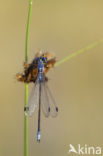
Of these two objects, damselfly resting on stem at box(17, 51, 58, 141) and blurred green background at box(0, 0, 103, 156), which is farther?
blurred green background at box(0, 0, 103, 156)

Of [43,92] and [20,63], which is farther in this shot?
[20,63]

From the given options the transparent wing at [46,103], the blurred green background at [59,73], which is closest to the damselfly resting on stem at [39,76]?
the transparent wing at [46,103]

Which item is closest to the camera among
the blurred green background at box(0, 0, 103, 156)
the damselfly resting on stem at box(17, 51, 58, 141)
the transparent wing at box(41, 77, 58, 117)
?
the damselfly resting on stem at box(17, 51, 58, 141)

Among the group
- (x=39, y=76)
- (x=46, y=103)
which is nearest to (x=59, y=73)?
(x=46, y=103)

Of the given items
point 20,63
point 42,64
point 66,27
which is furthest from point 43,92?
point 66,27

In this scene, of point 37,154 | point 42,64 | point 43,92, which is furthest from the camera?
point 37,154

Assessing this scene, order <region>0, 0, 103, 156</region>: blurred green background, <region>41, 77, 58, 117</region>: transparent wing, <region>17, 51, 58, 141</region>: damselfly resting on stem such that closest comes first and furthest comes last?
<region>17, 51, 58, 141</region>: damselfly resting on stem → <region>41, 77, 58, 117</region>: transparent wing → <region>0, 0, 103, 156</region>: blurred green background

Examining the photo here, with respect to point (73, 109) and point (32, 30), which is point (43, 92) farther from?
point (32, 30)

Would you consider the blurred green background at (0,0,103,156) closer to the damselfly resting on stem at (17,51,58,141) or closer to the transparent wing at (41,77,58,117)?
the transparent wing at (41,77,58,117)

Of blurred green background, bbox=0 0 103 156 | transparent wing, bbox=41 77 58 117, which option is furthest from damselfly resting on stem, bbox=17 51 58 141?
blurred green background, bbox=0 0 103 156
